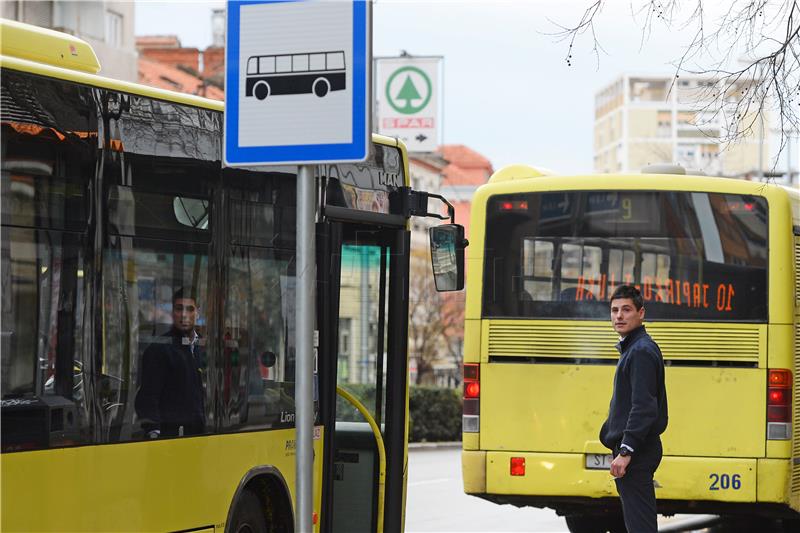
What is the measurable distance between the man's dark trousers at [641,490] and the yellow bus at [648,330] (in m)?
3.23

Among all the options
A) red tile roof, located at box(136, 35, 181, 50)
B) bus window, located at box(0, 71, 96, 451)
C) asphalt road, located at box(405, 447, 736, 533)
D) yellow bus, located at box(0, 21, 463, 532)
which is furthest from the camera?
red tile roof, located at box(136, 35, 181, 50)

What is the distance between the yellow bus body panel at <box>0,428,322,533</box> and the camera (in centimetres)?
686

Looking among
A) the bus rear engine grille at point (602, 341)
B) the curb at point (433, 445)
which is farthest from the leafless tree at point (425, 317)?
the bus rear engine grille at point (602, 341)

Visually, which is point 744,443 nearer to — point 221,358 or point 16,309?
point 221,358

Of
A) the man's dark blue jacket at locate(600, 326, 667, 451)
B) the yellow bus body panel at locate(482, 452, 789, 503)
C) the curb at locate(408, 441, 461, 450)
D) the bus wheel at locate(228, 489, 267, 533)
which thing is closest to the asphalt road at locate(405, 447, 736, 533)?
the yellow bus body panel at locate(482, 452, 789, 503)

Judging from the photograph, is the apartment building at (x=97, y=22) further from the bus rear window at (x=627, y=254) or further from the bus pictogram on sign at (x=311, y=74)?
the bus pictogram on sign at (x=311, y=74)

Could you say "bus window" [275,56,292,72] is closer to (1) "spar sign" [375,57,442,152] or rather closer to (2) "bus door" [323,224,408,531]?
(2) "bus door" [323,224,408,531]

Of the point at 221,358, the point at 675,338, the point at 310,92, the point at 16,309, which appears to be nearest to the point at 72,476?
the point at 16,309

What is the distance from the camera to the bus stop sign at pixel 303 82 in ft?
18.2

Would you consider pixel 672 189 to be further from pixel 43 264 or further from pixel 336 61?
pixel 336 61

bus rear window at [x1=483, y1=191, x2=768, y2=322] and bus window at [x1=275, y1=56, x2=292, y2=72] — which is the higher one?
bus window at [x1=275, y1=56, x2=292, y2=72]

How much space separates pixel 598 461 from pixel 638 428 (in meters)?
3.58

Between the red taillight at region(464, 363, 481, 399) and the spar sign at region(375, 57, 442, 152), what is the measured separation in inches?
850

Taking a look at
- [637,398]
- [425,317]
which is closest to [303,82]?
[637,398]
